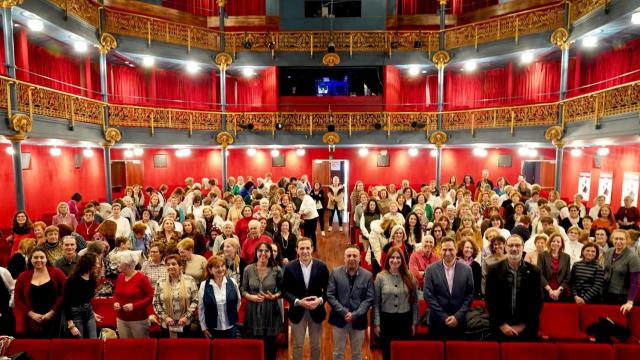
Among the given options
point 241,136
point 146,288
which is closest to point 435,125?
point 241,136

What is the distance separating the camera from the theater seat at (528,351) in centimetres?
343

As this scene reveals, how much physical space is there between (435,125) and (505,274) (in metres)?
11.5

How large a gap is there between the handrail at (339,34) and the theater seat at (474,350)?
11701 millimetres

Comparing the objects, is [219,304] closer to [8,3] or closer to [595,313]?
[595,313]

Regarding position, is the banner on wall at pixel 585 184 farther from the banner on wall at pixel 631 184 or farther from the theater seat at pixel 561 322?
the theater seat at pixel 561 322

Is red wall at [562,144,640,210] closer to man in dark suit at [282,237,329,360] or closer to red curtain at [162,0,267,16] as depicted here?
man in dark suit at [282,237,329,360]

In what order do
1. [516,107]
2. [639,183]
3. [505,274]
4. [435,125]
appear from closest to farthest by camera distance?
[505,274]
[639,183]
[516,107]
[435,125]

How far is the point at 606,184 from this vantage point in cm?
1141

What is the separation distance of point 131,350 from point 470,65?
1606cm

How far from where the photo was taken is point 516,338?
3.74m

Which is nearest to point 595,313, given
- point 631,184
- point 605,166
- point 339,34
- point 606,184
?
point 631,184

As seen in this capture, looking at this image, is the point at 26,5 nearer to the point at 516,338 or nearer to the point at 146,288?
the point at 146,288

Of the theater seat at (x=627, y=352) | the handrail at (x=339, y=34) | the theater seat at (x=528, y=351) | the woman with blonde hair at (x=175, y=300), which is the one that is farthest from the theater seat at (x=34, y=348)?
the handrail at (x=339, y=34)

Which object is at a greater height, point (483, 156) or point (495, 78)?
point (495, 78)
